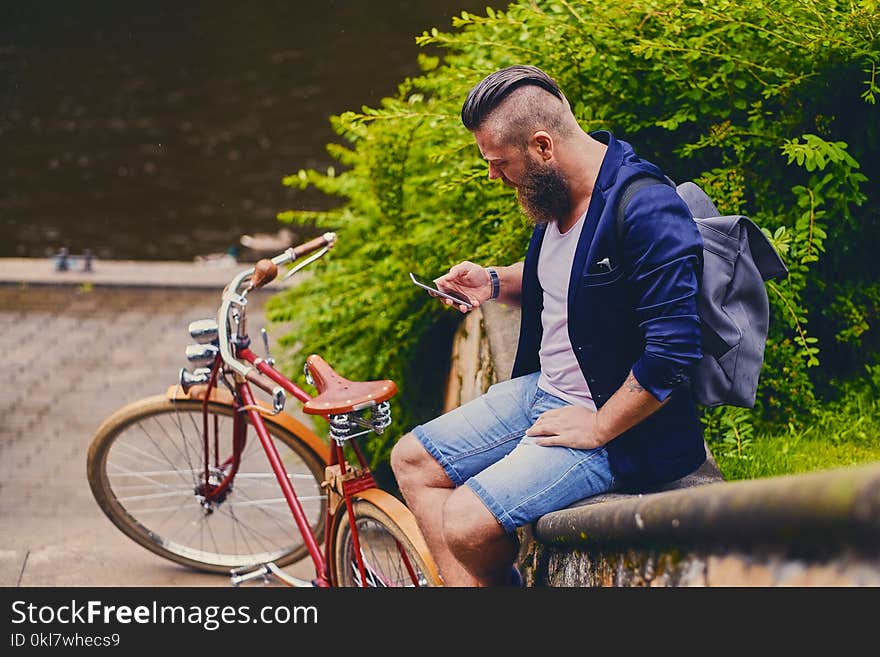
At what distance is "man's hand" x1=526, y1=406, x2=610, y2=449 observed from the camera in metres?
2.64

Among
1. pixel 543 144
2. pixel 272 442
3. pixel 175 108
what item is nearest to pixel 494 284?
pixel 543 144

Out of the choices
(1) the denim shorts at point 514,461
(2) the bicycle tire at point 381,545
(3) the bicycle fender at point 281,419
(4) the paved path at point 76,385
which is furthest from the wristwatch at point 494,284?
(4) the paved path at point 76,385

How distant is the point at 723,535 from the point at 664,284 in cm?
77

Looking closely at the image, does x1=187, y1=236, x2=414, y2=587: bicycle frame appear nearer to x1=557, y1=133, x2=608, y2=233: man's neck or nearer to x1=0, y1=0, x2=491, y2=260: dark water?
x1=557, y1=133, x2=608, y2=233: man's neck

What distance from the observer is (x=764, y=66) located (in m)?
3.60

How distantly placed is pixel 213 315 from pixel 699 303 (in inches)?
188

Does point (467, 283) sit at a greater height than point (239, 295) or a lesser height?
lesser

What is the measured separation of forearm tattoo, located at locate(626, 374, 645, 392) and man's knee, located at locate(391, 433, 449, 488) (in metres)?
0.65

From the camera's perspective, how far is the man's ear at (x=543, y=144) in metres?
2.55

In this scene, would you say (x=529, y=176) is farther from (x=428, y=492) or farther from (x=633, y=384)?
(x=428, y=492)

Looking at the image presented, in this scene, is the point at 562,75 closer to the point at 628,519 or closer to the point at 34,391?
the point at 628,519

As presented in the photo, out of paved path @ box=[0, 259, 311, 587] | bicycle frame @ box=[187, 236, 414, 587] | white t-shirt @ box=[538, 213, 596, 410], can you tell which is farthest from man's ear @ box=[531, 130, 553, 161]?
paved path @ box=[0, 259, 311, 587]

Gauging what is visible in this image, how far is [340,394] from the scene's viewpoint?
301cm

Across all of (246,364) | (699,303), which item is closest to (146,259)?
(246,364)
